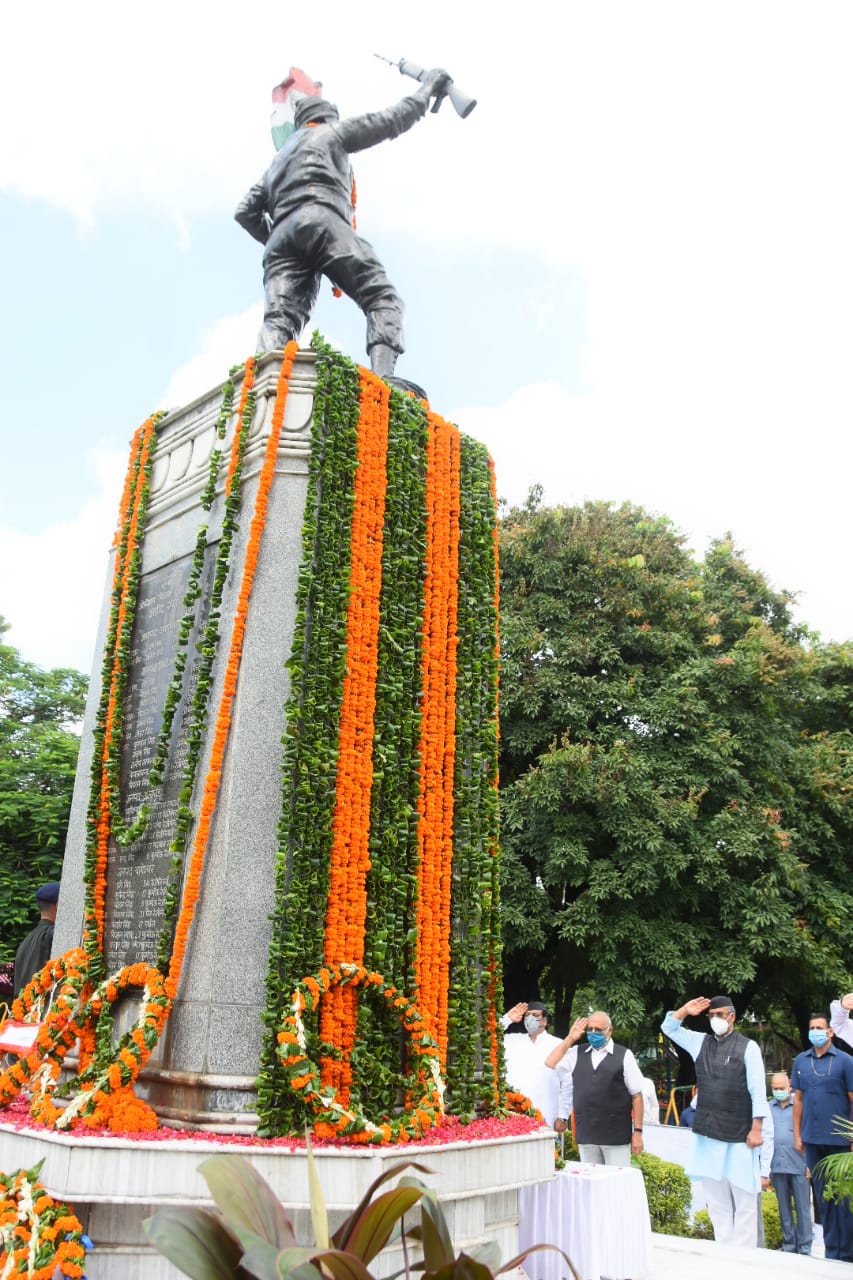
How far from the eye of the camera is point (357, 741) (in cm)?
545

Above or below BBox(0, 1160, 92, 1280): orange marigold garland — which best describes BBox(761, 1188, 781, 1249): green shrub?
below

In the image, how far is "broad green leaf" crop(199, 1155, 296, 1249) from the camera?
102 inches

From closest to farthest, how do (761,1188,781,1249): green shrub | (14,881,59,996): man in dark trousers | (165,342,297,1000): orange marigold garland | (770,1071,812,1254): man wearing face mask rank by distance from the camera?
(165,342,297,1000): orange marigold garland < (14,881,59,996): man in dark trousers < (770,1071,812,1254): man wearing face mask < (761,1188,781,1249): green shrub

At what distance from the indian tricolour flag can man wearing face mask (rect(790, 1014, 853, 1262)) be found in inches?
323

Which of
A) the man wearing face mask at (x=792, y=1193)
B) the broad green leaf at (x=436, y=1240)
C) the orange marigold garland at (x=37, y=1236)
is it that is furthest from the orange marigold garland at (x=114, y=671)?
the man wearing face mask at (x=792, y=1193)

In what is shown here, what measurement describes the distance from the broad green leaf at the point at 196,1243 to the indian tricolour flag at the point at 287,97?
747 cm

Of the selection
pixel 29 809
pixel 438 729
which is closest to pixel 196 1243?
pixel 438 729

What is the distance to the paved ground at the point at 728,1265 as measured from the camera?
5918 mm

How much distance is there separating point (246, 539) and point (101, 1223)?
3.30m

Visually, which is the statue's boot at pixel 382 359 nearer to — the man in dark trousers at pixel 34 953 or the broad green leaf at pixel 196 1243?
the man in dark trousers at pixel 34 953

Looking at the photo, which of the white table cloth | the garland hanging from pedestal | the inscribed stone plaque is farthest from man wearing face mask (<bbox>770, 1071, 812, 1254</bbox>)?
the inscribed stone plaque

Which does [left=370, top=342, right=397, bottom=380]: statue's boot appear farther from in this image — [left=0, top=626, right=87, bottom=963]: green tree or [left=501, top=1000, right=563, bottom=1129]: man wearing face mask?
[left=0, top=626, right=87, bottom=963]: green tree

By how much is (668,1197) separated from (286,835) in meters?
7.06

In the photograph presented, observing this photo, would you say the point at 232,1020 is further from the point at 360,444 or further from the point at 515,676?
the point at 515,676
